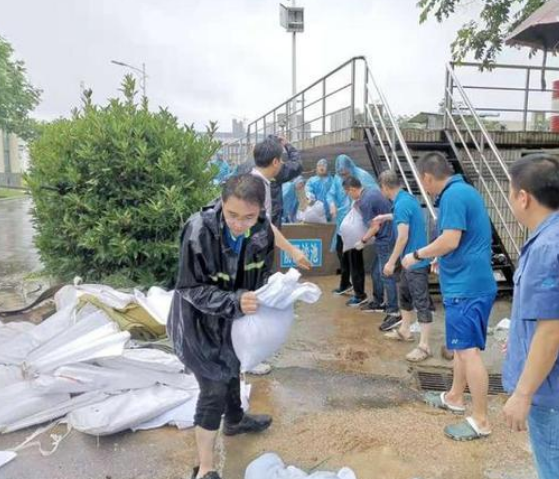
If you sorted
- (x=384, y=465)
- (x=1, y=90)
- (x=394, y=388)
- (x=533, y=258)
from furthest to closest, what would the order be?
(x=1, y=90)
(x=394, y=388)
(x=384, y=465)
(x=533, y=258)

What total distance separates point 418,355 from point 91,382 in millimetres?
2522

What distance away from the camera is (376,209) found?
5.35m

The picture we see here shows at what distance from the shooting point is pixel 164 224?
16.0 feet

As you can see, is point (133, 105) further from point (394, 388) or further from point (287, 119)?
point (287, 119)

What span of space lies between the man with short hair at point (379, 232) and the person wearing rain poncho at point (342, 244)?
0.71 feet

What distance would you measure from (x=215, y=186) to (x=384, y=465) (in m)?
3.65

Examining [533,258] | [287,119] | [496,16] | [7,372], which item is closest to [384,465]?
[533,258]

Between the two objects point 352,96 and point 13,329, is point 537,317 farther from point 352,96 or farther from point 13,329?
point 352,96

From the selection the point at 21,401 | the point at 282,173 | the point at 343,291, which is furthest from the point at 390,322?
the point at 21,401

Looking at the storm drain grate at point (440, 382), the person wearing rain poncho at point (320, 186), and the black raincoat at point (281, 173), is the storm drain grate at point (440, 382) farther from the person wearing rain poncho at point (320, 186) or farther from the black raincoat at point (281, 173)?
the person wearing rain poncho at point (320, 186)

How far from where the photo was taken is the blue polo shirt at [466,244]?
9.77 feet

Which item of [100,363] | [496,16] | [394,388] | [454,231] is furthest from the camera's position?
[496,16]

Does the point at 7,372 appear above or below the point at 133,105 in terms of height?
below

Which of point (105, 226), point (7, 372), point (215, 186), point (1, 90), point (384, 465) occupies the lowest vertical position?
point (384, 465)
